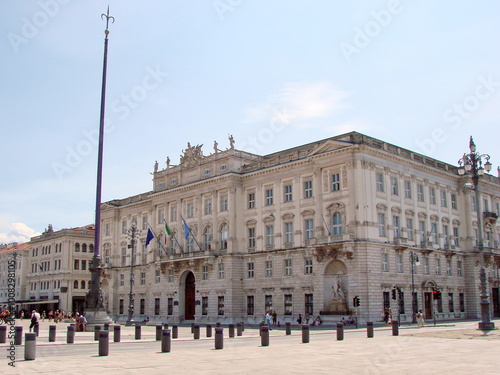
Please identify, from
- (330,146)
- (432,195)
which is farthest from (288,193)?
(432,195)

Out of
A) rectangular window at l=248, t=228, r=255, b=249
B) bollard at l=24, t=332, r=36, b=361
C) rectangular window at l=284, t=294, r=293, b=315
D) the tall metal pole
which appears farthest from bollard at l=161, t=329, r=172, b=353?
rectangular window at l=248, t=228, r=255, b=249

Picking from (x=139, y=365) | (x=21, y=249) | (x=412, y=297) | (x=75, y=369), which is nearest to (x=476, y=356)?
(x=139, y=365)

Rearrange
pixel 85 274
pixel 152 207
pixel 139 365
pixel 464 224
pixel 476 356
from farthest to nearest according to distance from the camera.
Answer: pixel 85 274 < pixel 152 207 < pixel 464 224 < pixel 476 356 < pixel 139 365

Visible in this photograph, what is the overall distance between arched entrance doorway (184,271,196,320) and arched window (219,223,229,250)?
21.9 feet

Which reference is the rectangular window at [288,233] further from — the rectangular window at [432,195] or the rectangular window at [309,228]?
the rectangular window at [432,195]

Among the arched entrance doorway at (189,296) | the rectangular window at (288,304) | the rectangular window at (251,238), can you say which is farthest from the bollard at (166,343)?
the arched entrance doorway at (189,296)

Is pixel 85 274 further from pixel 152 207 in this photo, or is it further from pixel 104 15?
pixel 104 15

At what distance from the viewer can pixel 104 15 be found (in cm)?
3891

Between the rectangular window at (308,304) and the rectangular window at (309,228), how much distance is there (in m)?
5.37

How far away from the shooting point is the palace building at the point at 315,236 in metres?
52.7

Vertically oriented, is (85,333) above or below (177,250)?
below

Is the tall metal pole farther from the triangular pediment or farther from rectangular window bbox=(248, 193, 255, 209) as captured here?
rectangular window bbox=(248, 193, 255, 209)

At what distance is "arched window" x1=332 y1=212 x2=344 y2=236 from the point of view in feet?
175

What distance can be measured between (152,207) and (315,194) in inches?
1021
